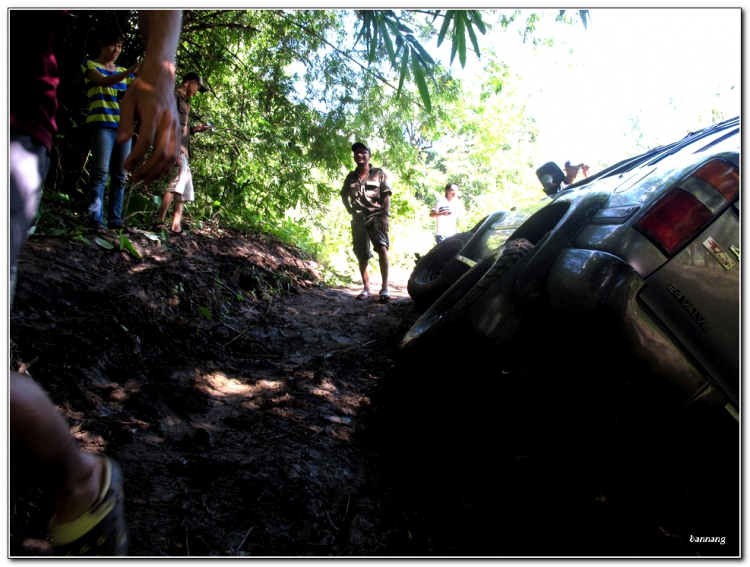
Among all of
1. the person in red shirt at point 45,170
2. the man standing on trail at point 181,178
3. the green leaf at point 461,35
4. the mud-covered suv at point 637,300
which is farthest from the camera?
the man standing on trail at point 181,178

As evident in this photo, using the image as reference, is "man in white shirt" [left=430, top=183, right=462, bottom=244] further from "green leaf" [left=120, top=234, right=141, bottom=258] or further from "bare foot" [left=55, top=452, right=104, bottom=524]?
"bare foot" [left=55, top=452, right=104, bottom=524]

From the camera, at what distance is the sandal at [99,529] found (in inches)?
41.6

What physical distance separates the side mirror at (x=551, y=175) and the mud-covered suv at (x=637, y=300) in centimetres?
188

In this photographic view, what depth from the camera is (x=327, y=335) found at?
14.1 ft

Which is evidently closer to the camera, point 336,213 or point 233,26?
point 233,26

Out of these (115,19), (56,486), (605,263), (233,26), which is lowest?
(56,486)

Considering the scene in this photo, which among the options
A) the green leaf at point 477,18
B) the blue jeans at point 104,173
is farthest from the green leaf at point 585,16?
the blue jeans at point 104,173

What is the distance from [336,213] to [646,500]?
35.3 feet

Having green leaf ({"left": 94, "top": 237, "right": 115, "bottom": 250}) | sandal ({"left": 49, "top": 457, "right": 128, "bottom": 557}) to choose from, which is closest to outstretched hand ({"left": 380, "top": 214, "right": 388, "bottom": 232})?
green leaf ({"left": 94, "top": 237, "right": 115, "bottom": 250})

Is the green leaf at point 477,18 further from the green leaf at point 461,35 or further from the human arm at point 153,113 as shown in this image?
the human arm at point 153,113

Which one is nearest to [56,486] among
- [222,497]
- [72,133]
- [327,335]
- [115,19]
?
[222,497]

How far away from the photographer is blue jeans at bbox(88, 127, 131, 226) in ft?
14.0

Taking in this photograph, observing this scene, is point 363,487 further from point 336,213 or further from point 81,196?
point 336,213

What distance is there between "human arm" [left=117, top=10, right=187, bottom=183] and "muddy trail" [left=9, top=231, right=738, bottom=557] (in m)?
0.72
